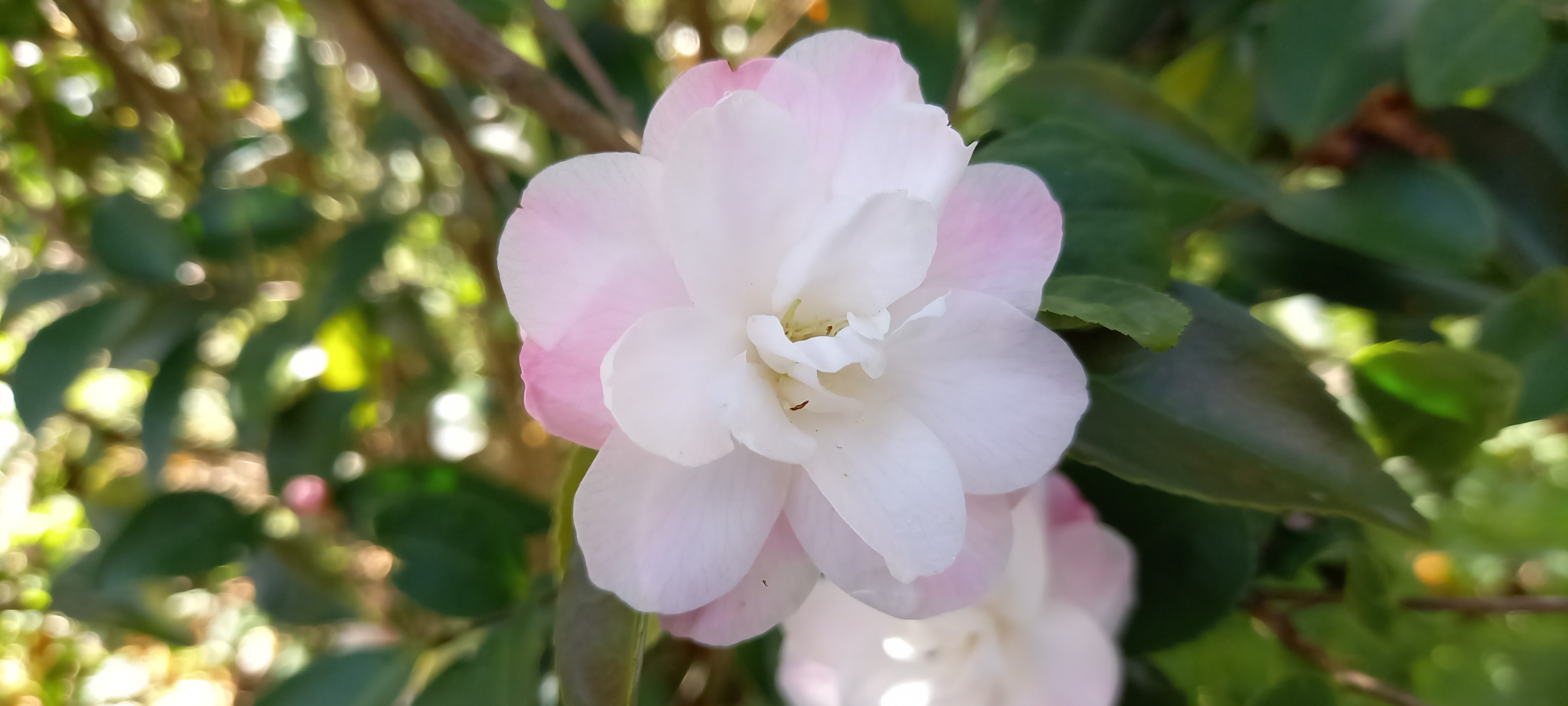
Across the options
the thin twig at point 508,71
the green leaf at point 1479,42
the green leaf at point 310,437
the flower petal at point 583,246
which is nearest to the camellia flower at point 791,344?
the flower petal at point 583,246

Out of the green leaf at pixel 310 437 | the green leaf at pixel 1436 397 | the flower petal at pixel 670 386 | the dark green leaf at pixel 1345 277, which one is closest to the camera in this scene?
the flower petal at pixel 670 386

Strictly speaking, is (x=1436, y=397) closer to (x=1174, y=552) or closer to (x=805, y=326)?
(x=1174, y=552)

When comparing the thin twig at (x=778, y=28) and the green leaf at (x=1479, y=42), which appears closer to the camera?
the green leaf at (x=1479, y=42)

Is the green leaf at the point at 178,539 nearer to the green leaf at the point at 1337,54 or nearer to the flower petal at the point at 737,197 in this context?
the flower petal at the point at 737,197

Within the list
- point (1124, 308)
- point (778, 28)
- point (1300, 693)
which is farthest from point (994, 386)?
point (778, 28)

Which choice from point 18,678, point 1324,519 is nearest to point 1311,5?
point 1324,519

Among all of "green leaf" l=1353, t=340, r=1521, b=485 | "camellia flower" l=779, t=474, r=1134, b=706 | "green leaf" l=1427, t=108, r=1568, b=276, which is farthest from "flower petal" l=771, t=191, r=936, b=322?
"green leaf" l=1427, t=108, r=1568, b=276
